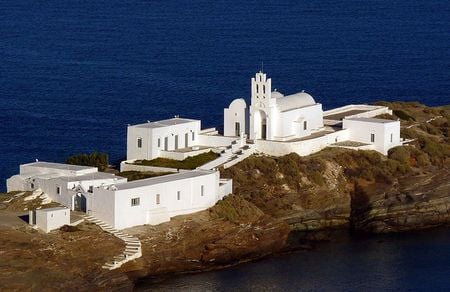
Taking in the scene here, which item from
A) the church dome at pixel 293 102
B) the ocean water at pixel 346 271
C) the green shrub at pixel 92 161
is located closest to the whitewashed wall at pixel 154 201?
the ocean water at pixel 346 271

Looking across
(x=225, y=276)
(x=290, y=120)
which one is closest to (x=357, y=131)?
(x=290, y=120)

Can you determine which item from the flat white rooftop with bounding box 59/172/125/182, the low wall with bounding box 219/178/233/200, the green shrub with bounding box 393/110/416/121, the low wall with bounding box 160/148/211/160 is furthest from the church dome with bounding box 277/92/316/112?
the flat white rooftop with bounding box 59/172/125/182

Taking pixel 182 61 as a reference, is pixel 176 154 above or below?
below

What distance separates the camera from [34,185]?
79875 millimetres

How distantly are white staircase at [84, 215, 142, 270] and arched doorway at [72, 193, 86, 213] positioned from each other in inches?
58.6

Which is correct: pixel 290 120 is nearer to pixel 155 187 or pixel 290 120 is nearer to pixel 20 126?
pixel 155 187

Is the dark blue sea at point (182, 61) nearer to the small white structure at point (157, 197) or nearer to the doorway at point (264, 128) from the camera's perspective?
the small white structure at point (157, 197)

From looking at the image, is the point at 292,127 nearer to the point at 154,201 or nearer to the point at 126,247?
the point at 154,201

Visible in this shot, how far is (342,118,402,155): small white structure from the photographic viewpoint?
298ft

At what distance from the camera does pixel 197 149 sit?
3474 inches

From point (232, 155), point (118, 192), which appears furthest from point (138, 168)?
point (118, 192)

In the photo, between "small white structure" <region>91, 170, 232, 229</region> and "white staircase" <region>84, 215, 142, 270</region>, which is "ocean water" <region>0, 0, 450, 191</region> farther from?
"white staircase" <region>84, 215, 142, 270</region>

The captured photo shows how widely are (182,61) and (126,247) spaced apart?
67.5m

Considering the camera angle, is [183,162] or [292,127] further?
[292,127]
